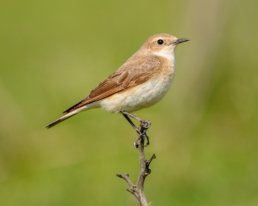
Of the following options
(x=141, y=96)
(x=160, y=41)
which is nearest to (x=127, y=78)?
(x=141, y=96)

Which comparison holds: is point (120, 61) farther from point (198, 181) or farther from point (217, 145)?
point (198, 181)

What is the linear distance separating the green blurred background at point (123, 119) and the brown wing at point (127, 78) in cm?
171

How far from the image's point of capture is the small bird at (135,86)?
6035 millimetres

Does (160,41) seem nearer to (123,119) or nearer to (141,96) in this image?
(141,96)

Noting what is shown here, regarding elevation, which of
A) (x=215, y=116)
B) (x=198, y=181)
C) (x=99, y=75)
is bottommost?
(x=198, y=181)

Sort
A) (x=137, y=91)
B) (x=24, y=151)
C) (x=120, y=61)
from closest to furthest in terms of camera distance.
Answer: (x=137, y=91), (x=24, y=151), (x=120, y=61)

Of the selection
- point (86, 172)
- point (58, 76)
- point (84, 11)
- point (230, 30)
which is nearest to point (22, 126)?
point (86, 172)

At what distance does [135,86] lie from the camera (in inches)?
242

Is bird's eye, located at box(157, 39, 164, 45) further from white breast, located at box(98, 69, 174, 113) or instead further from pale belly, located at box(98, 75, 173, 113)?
pale belly, located at box(98, 75, 173, 113)

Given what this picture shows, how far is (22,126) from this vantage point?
898 centimetres

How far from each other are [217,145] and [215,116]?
2.89ft

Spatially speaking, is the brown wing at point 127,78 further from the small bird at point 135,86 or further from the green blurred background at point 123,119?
the green blurred background at point 123,119

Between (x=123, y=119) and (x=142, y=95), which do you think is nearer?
(x=142, y=95)

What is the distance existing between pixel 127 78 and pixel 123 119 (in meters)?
3.55
